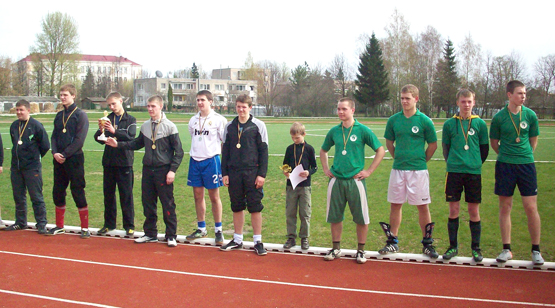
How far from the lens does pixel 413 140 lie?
5684 mm

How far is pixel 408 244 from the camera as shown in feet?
21.9

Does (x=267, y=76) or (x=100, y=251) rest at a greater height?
(x=267, y=76)

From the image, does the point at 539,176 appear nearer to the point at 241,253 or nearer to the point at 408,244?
the point at 408,244

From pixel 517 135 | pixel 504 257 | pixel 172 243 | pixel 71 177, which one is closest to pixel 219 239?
pixel 172 243

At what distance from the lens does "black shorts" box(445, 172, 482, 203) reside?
5.54 metres

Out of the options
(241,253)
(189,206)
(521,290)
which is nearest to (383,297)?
(521,290)

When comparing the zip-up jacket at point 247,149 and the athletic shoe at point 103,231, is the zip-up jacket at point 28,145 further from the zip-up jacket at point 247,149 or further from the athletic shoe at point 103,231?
the zip-up jacket at point 247,149

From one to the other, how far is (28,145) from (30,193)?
77cm

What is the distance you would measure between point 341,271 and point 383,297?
0.86 meters

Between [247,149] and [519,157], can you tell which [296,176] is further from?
[519,157]

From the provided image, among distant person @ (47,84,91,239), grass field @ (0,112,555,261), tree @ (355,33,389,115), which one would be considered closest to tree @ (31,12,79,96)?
tree @ (355,33,389,115)

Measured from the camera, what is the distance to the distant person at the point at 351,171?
5.65 metres

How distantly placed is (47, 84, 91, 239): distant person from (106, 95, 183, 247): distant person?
0.70m

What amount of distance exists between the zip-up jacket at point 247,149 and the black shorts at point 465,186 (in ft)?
7.81
